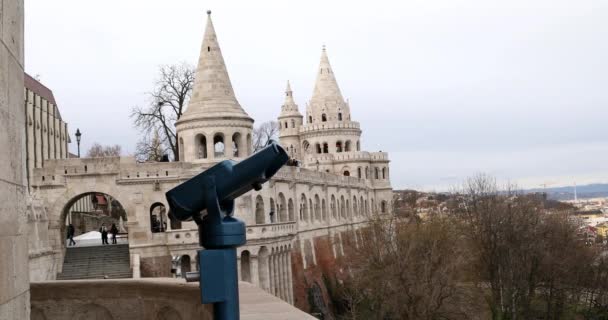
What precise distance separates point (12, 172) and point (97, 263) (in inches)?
851

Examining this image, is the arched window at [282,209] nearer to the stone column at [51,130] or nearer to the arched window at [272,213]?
the arched window at [272,213]

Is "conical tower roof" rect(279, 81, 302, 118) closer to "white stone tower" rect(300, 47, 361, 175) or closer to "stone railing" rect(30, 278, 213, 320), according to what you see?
"white stone tower" rect(300, 47, 361, 175)

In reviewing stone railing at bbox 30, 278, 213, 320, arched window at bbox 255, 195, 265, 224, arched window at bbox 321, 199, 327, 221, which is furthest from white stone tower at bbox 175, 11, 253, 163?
stone railing at bbox 30, 278, 213, 320

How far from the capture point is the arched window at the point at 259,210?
89.0 ft

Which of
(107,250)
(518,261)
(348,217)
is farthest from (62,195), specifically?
(348,217)

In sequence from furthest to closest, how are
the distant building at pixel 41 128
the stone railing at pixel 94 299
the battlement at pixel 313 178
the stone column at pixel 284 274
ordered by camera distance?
the distant building at pixel 41 128 < the battlement at pixel 313 178 < the stone column at pixel 284 274 < the stone railing at pixel 94 299

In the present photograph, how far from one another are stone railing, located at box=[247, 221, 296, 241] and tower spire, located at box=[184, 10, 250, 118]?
439 centimetres

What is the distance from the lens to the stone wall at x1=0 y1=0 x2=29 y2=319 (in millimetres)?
3261

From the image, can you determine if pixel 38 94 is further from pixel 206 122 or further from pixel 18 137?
pixel 18 137

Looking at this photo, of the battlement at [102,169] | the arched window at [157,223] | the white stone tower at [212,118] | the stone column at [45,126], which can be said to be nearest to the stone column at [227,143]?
the white stone tower at [212,118]

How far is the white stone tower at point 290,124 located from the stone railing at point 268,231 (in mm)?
31739

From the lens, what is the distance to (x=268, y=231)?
25.7 m

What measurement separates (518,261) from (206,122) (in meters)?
14.5

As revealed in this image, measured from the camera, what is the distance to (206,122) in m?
25.2
